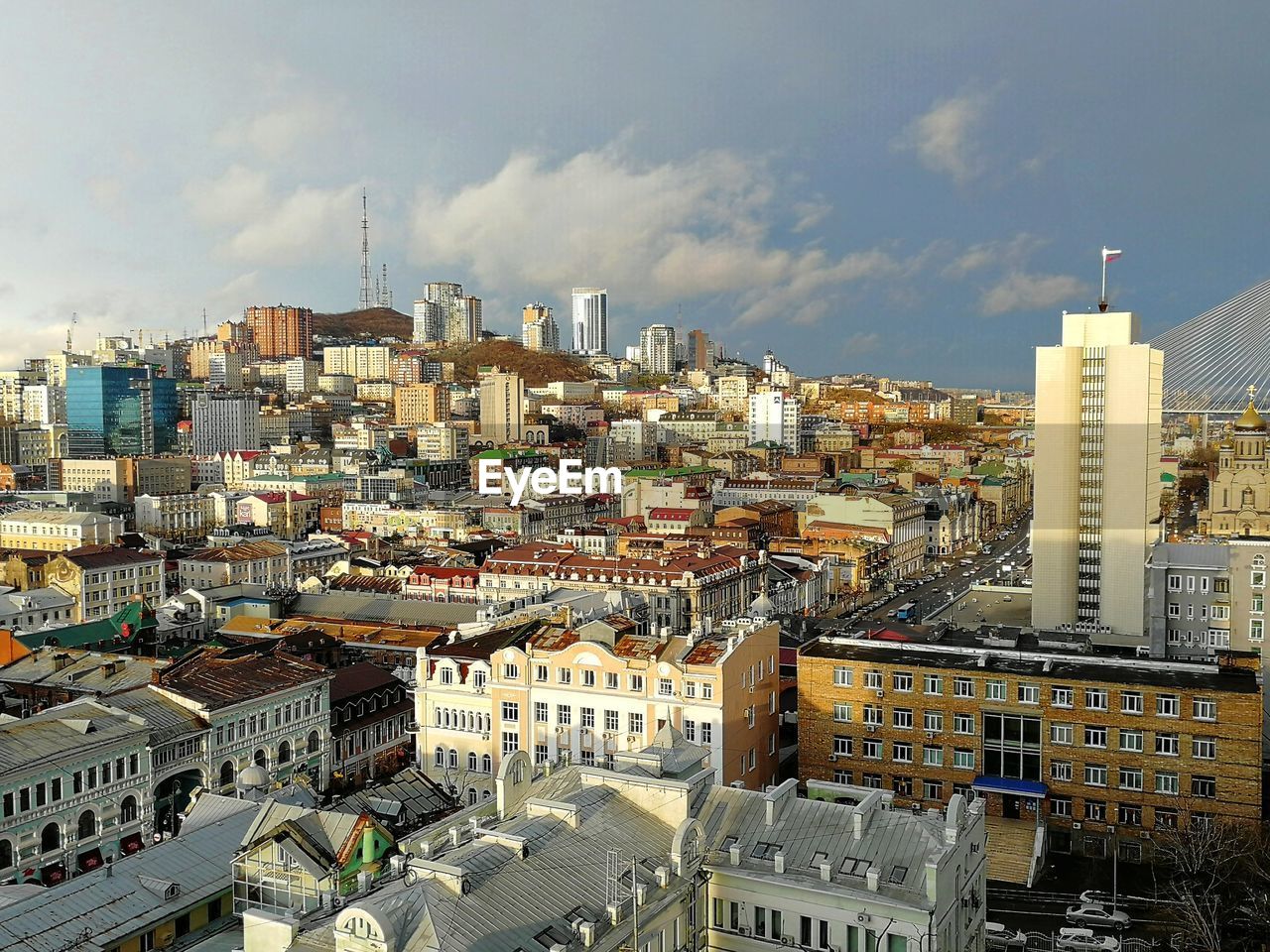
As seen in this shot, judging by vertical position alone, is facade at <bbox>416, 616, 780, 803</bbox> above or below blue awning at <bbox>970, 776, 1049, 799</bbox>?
above

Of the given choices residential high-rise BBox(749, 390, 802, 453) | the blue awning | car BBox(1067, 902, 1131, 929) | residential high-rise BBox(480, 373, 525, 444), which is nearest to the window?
the blue awning

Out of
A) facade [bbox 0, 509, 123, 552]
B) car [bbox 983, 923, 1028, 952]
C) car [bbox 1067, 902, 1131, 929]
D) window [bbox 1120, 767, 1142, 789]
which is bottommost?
car [bbox 1067, 902, 1131, 929]

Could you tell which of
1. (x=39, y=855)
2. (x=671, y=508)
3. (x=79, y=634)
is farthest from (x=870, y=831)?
(x=671, y=508)

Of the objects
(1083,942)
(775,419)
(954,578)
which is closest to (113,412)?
(775,419)

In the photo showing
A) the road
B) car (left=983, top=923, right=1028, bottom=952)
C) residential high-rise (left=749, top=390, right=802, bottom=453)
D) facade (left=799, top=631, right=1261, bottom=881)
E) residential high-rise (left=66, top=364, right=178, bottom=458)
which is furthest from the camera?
residential high-rise (left=749, top=390, right=802, bottom=453)

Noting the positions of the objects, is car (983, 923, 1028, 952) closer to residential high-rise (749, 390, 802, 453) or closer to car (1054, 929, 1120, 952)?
car (1054, 929, 1120, 952)

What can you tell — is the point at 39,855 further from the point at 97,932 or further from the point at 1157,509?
the point at 1157,509
